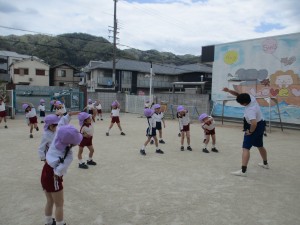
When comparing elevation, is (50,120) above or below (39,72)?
below

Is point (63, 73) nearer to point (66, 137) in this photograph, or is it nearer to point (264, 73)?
point (264, 73)

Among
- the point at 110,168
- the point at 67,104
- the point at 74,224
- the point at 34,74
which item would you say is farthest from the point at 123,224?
the point at 34,74

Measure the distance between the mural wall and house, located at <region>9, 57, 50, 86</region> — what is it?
34.9m

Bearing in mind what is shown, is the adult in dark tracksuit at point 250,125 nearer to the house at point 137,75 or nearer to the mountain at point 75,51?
the house at point 137,75

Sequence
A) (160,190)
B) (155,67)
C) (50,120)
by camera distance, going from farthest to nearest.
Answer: (155,67), (160,190), (50,120)

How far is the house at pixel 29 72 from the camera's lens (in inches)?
1715

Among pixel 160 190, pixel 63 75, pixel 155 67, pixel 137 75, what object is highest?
pixel 155 67

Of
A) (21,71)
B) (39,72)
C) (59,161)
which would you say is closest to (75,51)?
(39,72)

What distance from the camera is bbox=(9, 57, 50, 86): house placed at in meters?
43.6

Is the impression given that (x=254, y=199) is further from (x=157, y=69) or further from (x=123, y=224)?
(x=157, y=69)

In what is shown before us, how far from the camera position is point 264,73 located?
650 inches

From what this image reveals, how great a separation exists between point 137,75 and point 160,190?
39.2 metres

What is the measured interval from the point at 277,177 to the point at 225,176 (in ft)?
3.71

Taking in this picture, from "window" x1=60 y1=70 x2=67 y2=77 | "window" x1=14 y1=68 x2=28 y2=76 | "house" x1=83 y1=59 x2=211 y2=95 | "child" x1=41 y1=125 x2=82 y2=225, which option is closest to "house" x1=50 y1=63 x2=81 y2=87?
"window" x1=60 y1=70 x2=67 y2=77
